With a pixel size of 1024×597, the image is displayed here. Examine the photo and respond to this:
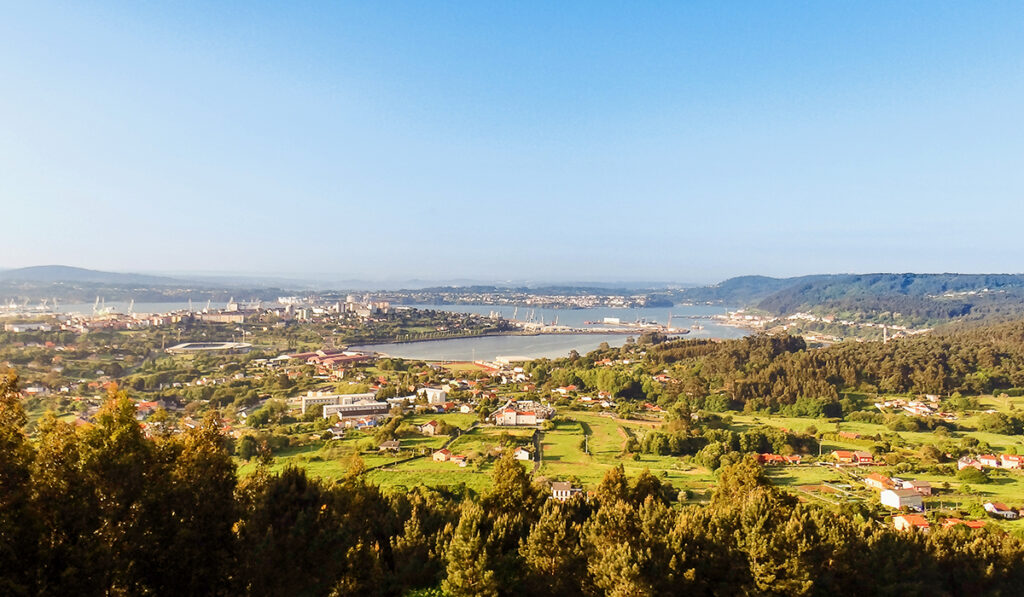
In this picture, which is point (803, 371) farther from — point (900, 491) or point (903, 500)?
point (903, 500)

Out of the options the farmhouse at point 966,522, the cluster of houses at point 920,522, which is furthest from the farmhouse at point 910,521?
the farmhouse at point 966,522

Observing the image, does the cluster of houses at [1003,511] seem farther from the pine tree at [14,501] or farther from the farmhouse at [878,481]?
the pine tree at [14,501]

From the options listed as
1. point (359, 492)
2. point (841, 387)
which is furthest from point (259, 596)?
point (841, 387)

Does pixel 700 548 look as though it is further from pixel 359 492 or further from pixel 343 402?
pixel 343 402

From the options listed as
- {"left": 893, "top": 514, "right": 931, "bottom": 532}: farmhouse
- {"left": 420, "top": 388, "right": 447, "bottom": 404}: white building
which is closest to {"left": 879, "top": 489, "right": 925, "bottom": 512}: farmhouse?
{"left": 893, "top": 514, "right": 931, "bottom": 532}: farmhouse

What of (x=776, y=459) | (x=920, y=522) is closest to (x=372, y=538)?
(x=920, y=522)

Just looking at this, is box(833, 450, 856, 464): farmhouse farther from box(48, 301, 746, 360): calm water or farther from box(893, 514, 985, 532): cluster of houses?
box(48, 301, 746, 360): calm water

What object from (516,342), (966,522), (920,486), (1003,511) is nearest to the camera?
(966,522)
